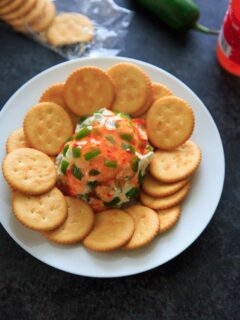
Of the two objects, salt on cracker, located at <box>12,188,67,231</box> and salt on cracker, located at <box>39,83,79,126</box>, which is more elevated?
salt on cracker, located at <box>39,83,79,126</box>

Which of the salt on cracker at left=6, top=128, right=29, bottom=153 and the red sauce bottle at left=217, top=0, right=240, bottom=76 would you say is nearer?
the salt on cracker at left=6, top=128, right=29, bottom=153

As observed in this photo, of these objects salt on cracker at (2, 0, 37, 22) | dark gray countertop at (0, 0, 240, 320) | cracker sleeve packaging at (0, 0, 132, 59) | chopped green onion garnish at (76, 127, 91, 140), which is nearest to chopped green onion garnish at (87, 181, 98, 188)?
chopped green onion garnish at (76, 127, 91, 140)

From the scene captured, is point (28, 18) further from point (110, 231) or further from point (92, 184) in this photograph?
point (110, 231)

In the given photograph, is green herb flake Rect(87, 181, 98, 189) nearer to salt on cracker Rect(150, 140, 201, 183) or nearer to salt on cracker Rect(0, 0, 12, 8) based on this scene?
salt on cracker Rect(150, 140, 201, 183)

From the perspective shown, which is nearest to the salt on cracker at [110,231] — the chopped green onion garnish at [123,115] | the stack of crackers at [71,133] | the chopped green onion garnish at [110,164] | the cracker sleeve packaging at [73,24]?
the stack of crackers at [71,133]

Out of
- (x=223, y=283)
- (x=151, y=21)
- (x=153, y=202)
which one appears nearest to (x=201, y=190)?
(x=153, y=202)

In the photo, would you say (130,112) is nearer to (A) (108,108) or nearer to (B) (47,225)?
(A) (108,108)

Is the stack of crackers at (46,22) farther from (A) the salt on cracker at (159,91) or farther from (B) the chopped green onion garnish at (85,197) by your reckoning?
(B) the chopped green onion garnish at (85,197)
